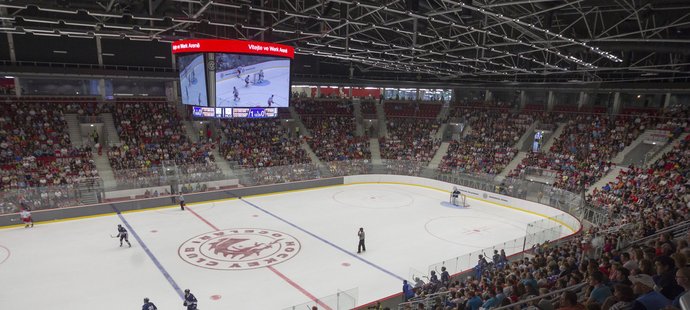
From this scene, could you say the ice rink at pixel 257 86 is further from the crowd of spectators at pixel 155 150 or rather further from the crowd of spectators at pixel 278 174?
the crowd of spectators at pixel 155 150

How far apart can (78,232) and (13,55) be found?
14.9 meters

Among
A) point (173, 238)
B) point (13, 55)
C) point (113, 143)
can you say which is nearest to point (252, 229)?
point (173, 238)

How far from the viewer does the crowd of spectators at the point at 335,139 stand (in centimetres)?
3406

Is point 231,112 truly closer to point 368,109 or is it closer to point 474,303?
point 474,303

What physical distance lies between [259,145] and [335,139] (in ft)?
23.9

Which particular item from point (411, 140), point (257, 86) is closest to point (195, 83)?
point (257, 86)

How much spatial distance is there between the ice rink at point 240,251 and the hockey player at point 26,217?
0.47 metres

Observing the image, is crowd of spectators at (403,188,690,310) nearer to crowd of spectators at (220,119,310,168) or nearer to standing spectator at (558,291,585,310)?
standing spectator at (558,291,585,310)

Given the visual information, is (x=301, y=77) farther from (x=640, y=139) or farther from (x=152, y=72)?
(x=640, y=139)

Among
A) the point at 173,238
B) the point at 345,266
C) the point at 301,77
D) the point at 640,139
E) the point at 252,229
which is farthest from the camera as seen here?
the point at 301,77

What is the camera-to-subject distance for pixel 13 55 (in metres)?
25.4

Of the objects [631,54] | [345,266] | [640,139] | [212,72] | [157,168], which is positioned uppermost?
[631,54]

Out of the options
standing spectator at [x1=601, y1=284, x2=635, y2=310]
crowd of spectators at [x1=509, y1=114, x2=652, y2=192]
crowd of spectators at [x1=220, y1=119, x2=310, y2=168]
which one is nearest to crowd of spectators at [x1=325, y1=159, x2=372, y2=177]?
crowd of spectators at [x1=220, y1=119, x2=310, y2=168]

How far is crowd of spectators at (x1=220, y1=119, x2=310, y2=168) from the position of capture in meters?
29.5
